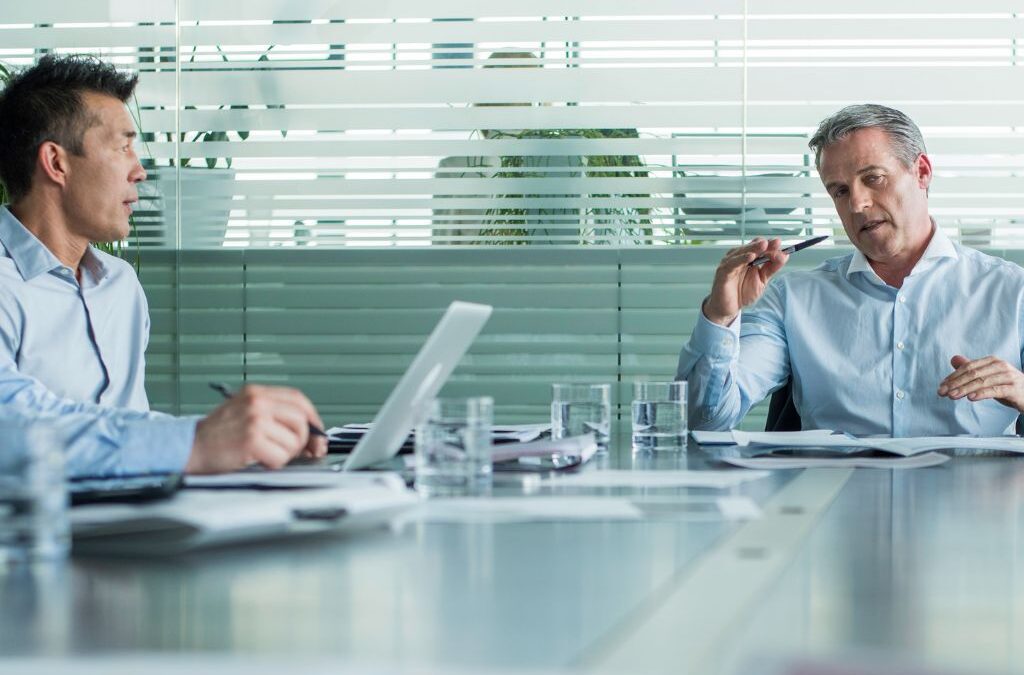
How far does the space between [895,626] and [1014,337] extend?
2.02m

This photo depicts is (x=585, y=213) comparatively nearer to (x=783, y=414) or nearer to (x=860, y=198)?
(x=860, y=198)

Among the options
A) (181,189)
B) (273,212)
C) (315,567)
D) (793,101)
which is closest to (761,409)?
(793,101)

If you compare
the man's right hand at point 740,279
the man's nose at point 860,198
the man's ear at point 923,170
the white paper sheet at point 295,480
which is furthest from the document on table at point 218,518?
the man's ear at point 923,170

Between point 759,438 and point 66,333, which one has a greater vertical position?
point 66,333

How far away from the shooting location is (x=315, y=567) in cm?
85

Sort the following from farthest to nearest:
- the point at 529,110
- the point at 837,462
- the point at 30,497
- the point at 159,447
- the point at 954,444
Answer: the point at 529,110, the point at 954,444, the point at 837,462, the point at 159,447, the point at 30,497

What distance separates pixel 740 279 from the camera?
2441 millimetres

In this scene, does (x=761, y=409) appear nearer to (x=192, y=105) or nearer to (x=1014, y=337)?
(x=1014, y=337)

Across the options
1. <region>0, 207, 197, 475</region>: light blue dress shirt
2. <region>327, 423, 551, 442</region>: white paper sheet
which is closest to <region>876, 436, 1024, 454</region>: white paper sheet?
<region>327, 423, 551, 442</region>: white paper sheet

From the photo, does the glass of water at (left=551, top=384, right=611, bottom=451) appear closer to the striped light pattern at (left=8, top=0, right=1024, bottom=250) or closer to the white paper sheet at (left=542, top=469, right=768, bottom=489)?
the white paper sheet at (left=542, top=469, right=768, bottom=489)

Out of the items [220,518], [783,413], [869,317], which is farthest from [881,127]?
[220,518]

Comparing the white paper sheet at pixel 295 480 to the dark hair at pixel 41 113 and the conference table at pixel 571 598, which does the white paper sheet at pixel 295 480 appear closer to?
the conference table at pixel 571 598

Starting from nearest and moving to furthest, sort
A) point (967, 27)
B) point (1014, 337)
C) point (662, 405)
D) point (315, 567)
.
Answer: point (315, 567) < point (662, 405) < point (1014, 337) < point (967, 27)

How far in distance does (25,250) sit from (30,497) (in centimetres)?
153
